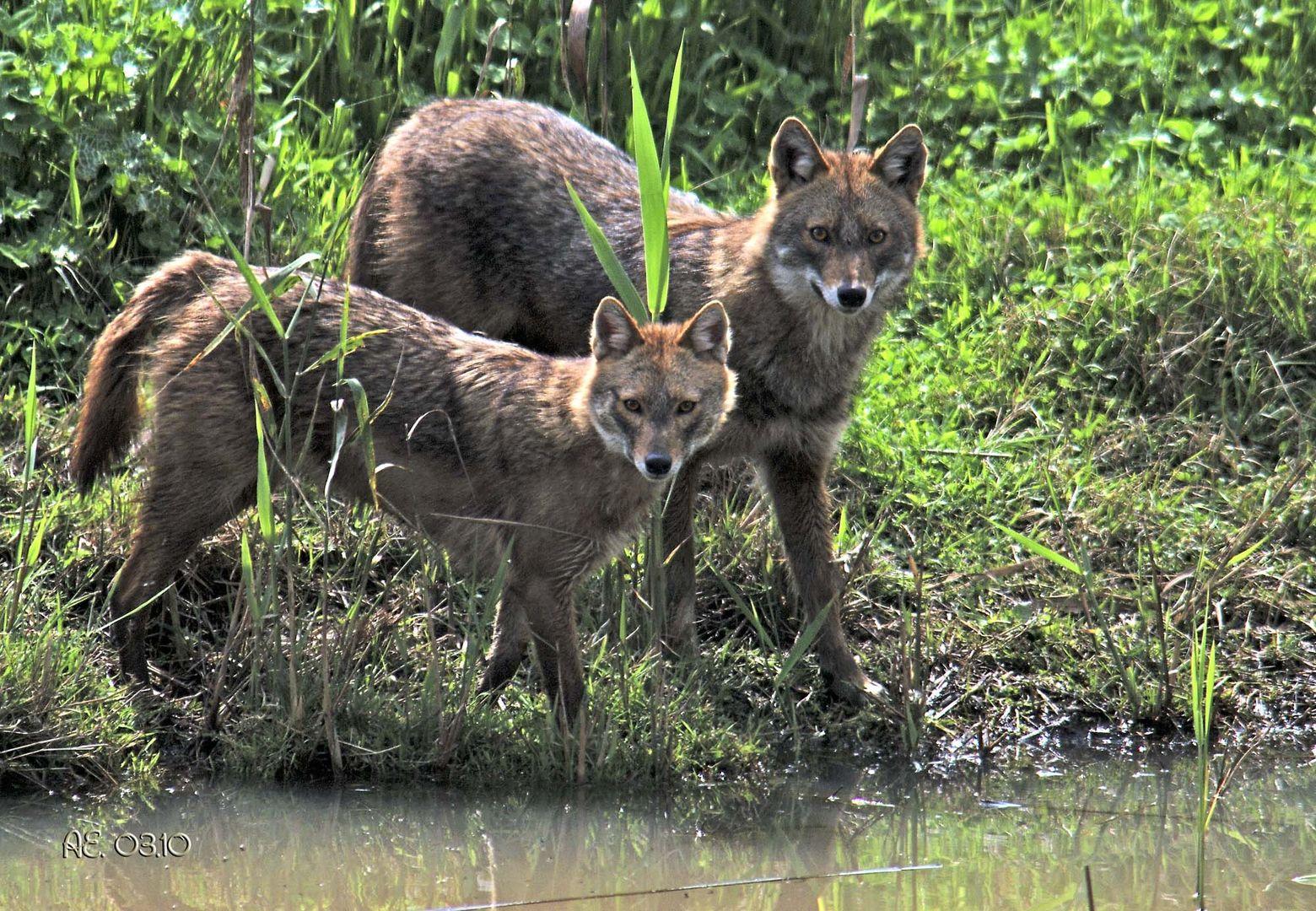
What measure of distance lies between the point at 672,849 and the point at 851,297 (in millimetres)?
2012

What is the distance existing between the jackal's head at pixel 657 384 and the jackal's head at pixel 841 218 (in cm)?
63

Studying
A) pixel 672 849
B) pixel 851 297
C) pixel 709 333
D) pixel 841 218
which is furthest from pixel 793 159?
pixel 672 849

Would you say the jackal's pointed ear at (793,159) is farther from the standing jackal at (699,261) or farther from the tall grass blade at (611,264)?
the tall grass blade at (611,264)

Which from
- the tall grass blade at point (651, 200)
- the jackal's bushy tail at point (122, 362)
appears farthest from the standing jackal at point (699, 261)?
the jackal's bushy tail at point (122, 362)

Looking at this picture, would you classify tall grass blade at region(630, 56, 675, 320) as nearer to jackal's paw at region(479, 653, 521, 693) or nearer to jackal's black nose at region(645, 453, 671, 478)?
jackal's black nose at region(645, 453, 671, 478)

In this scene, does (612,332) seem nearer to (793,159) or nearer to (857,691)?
(793,159)

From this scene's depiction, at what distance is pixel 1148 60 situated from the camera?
854 centimetres

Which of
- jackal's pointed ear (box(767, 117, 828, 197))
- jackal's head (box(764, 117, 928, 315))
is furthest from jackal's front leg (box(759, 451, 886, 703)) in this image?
jackal's pointed ear (box(767, 117, 828, 197))

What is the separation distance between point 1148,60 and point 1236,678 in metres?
3.79

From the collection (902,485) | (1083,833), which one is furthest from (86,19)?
(1083,833)

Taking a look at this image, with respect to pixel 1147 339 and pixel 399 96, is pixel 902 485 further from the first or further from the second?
pixel 399 96

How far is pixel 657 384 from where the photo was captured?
5258mm

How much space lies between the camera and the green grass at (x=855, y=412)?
205 inches

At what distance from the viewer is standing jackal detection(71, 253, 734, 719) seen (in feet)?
17.5
